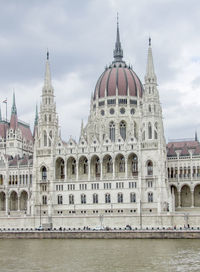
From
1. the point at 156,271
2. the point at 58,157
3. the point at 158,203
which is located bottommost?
the point at 156,271

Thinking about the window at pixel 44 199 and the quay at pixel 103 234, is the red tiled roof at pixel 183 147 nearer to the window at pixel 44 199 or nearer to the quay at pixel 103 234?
the window at pixel 44 199

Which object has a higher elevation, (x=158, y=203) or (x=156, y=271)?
(x=158, y=203)

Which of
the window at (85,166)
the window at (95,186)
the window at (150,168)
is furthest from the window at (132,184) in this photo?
the window at (85,166)

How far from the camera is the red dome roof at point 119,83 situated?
136625 millimetres

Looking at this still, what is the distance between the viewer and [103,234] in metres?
94.3

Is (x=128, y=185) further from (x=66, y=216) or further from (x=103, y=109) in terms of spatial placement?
(x=103, y=109)

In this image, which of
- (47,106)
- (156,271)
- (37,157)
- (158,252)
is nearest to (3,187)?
(37,157)

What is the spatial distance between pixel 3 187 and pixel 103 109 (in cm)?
3068

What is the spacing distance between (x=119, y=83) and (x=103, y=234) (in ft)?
171

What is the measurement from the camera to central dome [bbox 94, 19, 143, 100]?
136625 millimetres

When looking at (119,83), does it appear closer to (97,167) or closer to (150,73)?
(150,73)

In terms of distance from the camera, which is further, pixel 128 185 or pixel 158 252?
pixel 128 185

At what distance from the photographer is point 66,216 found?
111750mm

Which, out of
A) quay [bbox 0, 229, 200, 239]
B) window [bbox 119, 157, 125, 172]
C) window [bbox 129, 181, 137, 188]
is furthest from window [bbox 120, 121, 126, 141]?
quay [bbox 0, 229, 200, 239]
